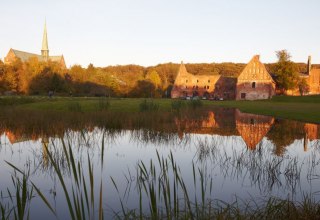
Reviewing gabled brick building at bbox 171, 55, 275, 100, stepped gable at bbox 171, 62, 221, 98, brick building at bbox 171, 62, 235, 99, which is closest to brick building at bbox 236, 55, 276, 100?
gabled brick building at bbox 171, 55, 275, 100

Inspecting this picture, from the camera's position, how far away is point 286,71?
202 feet

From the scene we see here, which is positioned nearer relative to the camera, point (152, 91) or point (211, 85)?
point (152, 91)

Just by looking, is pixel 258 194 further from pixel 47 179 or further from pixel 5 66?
pixel 5 66

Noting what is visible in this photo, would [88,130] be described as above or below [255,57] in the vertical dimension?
below

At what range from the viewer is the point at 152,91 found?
6444 centimetres

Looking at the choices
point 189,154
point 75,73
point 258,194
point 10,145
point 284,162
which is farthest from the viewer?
point 75,73

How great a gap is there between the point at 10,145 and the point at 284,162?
9.29 m

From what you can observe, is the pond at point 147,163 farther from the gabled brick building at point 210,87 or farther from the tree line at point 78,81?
the gabled brick building at point 210,87

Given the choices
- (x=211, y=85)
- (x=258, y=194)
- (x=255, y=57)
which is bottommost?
(x=258, y=194)

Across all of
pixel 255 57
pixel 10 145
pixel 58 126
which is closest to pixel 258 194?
pixel 10 145

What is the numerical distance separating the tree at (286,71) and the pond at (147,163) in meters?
51.3

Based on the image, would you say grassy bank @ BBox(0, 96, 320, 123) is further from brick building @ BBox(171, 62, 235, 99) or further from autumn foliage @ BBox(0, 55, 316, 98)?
brick building @ BBox(171, 62, 235, 99)

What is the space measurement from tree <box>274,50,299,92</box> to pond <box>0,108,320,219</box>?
5126 centimetres

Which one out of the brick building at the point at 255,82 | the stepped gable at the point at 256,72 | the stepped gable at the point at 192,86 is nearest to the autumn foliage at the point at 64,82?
the stepped gable at the point at 192,86
